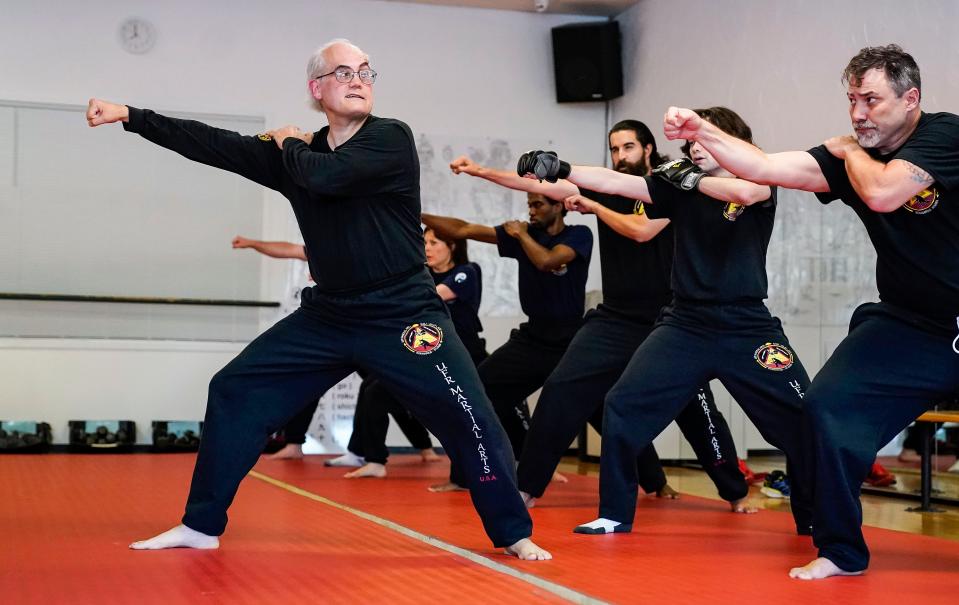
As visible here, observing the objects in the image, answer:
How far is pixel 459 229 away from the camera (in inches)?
218

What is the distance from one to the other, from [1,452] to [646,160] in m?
4.90

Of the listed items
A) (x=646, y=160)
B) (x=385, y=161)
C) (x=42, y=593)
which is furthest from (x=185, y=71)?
(x=42, y=593)

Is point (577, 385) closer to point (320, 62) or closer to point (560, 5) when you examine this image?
point (320, 62)

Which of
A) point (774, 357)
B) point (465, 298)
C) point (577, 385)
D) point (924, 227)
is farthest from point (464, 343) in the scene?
point (924, 227)

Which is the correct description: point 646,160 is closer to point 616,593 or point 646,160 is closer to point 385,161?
point 385,161

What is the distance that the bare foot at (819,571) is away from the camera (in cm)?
300

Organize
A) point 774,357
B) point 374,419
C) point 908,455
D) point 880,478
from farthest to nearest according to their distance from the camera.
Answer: point 908,455 < point 374,419 < point 880,478 < point 774,357

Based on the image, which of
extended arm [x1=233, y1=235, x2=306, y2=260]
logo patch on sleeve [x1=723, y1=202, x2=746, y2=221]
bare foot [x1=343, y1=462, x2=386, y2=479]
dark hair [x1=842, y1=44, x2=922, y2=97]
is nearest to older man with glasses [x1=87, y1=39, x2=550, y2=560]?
logo patch on sleeve [x1=723, y1=202, x2=746, y2=221]

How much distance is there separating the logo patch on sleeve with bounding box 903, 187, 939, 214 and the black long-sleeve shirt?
1.34 meters

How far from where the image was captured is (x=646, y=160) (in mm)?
4605

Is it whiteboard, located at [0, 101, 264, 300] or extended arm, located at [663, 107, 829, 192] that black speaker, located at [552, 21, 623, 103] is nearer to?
whiteboard, located at [0, 101, 264, 300]

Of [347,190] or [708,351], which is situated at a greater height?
[347,190]

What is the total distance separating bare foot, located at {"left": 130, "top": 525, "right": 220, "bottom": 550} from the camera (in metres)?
Result: 3.20

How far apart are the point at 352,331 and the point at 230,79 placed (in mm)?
5609
